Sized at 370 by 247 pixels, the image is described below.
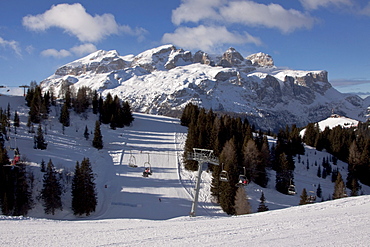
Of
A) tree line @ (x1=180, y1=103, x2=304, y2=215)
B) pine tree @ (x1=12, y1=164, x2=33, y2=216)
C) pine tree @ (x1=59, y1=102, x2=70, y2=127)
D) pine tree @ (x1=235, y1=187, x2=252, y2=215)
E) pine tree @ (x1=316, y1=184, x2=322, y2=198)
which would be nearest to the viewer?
pine tree @ (x1=12, y1=164, x2=33, y2=216)

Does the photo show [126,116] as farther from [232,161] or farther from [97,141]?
[232,161]

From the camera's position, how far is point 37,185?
44156 mm

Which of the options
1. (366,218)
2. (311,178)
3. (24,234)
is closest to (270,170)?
(311,178)

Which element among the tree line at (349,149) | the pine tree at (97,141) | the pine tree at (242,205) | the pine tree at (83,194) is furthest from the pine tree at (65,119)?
the tree line at (349,149)

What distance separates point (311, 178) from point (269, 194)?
901 inches

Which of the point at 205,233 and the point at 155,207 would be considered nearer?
the point at 205,233

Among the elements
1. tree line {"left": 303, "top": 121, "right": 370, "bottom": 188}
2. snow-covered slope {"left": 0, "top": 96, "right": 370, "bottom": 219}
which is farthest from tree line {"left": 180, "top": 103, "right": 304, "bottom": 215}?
Answer: tree line {"left": 303, "top": 121, "right": 370, "bottom": 188}

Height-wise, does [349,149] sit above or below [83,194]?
above

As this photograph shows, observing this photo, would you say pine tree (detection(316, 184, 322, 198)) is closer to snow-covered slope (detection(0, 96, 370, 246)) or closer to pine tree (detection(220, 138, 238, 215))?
snow-covered slope (detection(0, 96, 370, 246))

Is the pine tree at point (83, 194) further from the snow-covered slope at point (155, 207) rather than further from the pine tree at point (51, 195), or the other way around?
the pine tree at point (51, 195)

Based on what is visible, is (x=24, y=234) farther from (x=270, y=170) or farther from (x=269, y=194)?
(x=270, y=170)

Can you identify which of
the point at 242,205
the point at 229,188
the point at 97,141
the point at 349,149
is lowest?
the point at 242,205

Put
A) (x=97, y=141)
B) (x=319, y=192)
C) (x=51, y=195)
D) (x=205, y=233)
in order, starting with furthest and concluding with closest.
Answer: (x=97, y=141) < (x=319, y=192) < (x=51, y=195) < (x=205, y=233)

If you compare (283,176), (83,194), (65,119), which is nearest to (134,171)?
(83,194)
